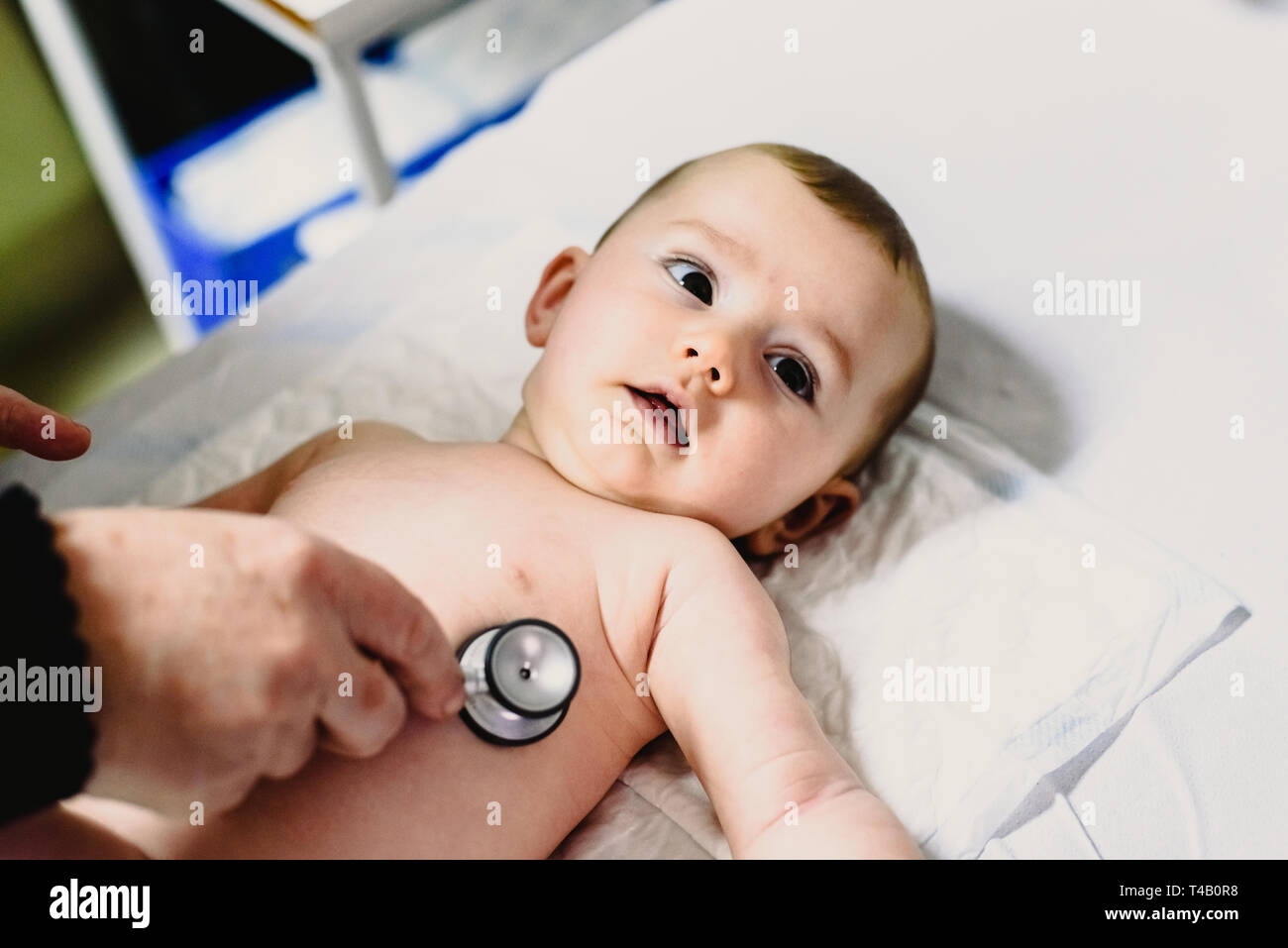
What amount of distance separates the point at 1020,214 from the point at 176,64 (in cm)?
170

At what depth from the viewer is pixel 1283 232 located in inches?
52.1

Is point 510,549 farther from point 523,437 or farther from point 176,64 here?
point 176,64

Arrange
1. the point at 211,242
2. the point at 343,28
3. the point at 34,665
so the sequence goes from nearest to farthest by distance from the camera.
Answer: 1. the point at 34,665
2. the point at 343,28
3. the point at 211,242

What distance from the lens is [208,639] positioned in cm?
63

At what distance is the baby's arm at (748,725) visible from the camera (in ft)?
2.93

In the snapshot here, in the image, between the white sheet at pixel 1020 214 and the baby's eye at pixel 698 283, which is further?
the white sheet at pixel 1020 214

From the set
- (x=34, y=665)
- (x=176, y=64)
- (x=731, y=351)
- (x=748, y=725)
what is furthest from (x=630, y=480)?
(x=176, y=64)

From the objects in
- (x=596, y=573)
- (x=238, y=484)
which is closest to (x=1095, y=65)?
(x=596, y=573)

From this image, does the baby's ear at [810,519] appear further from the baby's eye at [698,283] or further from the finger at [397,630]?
the finger at [397,630]

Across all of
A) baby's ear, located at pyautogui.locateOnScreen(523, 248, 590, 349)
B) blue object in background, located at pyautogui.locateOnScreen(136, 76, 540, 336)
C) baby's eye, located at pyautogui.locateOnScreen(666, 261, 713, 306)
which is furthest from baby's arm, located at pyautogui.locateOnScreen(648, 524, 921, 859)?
blue object in background, located at pyautogui.locateOnScreen(136, 76, 540, 336)

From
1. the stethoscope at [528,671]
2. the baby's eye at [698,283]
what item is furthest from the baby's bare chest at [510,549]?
the baby's eye at [698,283]

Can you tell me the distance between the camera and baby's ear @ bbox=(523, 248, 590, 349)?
1263 millimetres

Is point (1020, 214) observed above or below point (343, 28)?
below

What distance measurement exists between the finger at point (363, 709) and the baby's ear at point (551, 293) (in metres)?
0.59
